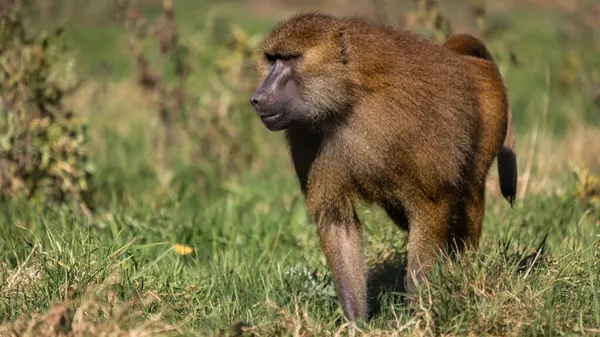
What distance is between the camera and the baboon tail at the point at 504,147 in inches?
207

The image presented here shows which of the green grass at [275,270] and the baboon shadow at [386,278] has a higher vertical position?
the green grass at [275,270]

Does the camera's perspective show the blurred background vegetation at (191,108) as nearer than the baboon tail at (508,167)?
No

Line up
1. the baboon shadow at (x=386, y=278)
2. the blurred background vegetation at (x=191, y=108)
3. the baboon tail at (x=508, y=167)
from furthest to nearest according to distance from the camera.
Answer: the blurred background vegetation at (x=191, y=108), the baboon tail at (x=508, y=167), the baboon shadow at (x=386, y=278)

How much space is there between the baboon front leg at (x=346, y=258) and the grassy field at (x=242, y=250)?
4.9 inches

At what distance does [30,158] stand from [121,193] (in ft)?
3.48

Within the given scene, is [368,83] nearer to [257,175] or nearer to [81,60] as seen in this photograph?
[257,175]

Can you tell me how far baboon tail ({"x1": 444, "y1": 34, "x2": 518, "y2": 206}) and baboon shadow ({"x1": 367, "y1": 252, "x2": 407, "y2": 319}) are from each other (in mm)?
702

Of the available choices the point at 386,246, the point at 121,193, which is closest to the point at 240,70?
the point at 121,193

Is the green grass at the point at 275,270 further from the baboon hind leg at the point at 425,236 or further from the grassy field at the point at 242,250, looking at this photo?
the baboon hind leg at the point at 425,236

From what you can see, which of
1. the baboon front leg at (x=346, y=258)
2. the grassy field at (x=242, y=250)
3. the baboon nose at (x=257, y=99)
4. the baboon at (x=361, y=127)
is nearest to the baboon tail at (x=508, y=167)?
the grassy field at (x=242, y=250)

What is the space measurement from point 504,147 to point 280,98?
1.61 m

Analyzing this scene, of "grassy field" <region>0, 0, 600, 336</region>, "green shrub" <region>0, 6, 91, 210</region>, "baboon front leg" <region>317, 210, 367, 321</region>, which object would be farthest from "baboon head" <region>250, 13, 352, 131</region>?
"green shrub" <region>0, 6, 91, 210</region>

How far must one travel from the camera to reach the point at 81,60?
12844 millimetres

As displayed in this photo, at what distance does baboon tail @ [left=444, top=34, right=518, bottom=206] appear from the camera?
525cm
